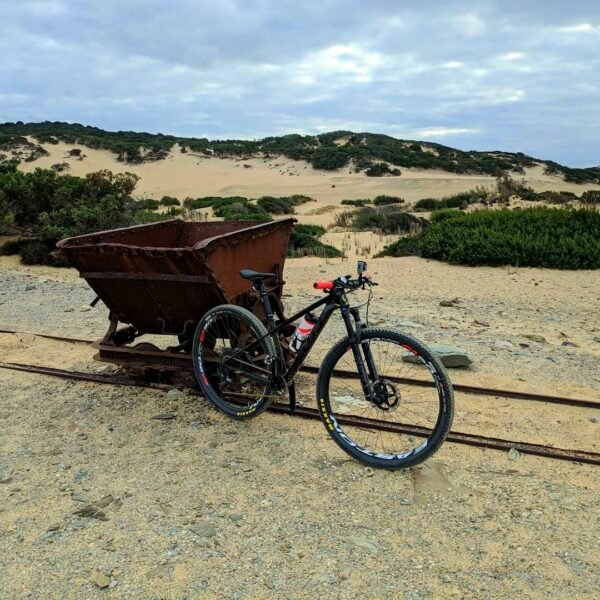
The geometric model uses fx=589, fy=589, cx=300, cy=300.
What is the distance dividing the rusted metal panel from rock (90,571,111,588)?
2.28m

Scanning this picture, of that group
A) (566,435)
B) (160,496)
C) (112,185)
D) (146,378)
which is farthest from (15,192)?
(566,435)

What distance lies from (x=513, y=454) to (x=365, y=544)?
1.47m

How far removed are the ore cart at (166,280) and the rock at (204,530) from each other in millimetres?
1912

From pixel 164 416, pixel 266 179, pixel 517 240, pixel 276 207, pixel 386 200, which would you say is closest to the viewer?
pixel 164 416

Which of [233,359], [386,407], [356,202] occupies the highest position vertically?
[356,202]

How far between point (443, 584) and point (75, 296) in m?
A: 8.87

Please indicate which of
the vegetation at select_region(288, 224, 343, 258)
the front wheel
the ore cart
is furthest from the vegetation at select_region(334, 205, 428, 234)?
the front wheel

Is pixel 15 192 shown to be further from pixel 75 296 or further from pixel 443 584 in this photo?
pixel 443 584

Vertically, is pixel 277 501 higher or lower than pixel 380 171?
lower

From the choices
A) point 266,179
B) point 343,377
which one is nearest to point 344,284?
point 343,377

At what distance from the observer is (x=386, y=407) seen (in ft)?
13.4

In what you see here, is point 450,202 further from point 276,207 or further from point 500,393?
point 500,393

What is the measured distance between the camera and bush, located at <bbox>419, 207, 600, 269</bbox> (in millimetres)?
12117

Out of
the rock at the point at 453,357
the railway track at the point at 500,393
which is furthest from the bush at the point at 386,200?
the railway track at the point at 500,393
